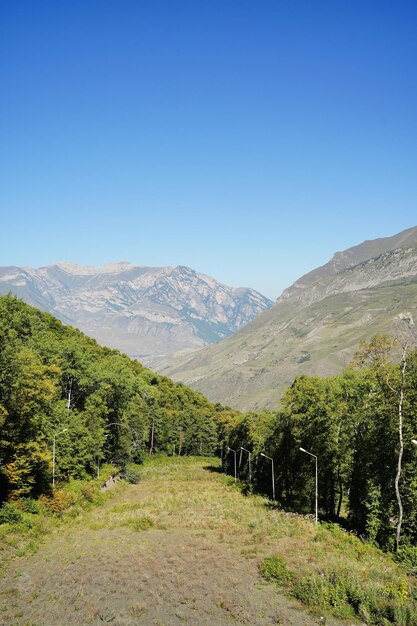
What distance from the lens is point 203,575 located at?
3097 cm

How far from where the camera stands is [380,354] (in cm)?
3531

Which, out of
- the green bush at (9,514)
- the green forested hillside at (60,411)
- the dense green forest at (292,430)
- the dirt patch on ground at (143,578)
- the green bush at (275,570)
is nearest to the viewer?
the dirt patch on ground at (143,578)

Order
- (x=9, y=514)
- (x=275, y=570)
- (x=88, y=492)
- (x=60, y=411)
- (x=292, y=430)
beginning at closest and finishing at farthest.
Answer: (x=275, y=570), (x=9, y=514), (x=60, y=411), (x=88, y=492), (x=292, y=430)

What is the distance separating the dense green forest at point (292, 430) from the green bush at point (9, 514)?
7.75 ft

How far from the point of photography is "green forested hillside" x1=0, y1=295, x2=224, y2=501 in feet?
134

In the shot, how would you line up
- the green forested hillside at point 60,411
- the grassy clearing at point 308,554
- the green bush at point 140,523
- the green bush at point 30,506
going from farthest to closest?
the green bush at point 140,523 → the green bush at point 30,506 → the green forested hillside at point 60,411 → the grassy clearing at point 308,554

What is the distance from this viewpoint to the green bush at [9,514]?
38.4 m

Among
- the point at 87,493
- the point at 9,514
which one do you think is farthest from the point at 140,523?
the point at 9,514

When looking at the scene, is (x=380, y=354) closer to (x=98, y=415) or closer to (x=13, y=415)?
(x=13, y=415)

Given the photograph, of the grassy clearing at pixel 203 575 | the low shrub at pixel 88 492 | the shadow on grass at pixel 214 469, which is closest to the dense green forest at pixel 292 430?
the low shrub at pixel 88 492

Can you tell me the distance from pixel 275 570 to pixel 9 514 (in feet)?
75.0

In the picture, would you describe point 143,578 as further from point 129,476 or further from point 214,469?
point 214,469

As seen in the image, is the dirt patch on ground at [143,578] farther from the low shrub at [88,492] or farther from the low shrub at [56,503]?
the low shrub at [88,492]

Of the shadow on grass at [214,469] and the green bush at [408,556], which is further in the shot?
the shadow on grass at [214,469]
